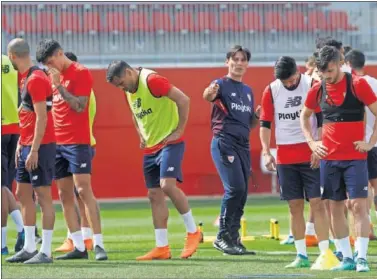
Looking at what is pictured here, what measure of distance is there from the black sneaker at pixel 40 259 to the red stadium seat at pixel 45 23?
62.3ft

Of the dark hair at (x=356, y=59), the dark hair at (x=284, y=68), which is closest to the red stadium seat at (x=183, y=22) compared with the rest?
the dark hair at (x=356, y=59)

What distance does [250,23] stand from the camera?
98.4 feet

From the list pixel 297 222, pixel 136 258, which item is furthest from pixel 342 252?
pixel 136 258

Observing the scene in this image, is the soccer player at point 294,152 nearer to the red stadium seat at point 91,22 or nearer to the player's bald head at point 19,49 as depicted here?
the player's bald head at point 19,49

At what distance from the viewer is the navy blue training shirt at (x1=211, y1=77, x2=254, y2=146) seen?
482 inches

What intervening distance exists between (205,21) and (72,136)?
18860 mm

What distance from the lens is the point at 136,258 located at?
37.2 feet

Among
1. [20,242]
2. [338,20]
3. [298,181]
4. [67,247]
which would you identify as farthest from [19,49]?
[338,20]

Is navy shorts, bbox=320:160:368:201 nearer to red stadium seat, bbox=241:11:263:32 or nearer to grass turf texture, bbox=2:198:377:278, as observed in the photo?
grass turf texture, bbox=2:198:377:278

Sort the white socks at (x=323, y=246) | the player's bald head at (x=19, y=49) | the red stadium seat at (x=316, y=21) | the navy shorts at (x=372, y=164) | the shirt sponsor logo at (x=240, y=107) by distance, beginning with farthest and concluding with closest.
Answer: the red stadium seat at (x=316, y=21)
the navy shorts at (x=372, y=164)
the shirt sponsor logo at (x=240, y=107)
the player's bald head at (x=19, y=49)
the white socks at (x=323, y=246)

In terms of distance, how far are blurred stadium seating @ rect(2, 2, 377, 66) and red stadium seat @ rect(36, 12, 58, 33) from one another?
0.03 meters

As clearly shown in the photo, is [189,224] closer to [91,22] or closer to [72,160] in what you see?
[72,160]

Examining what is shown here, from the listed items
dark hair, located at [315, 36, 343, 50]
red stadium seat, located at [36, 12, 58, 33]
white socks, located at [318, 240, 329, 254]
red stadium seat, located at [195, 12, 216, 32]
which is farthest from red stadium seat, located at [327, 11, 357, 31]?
white socks, located at [318, 240, 329, 254]

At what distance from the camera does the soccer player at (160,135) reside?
1120 cm
